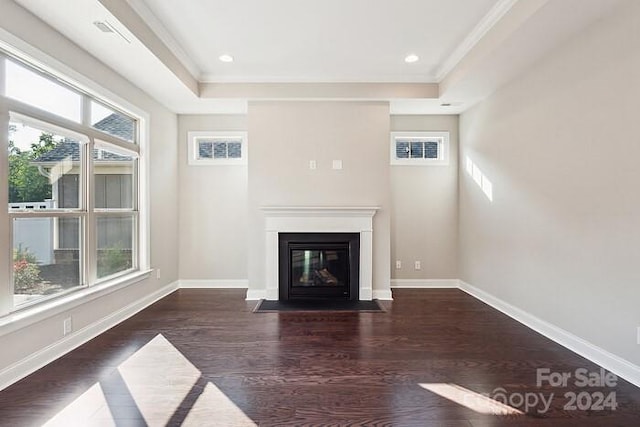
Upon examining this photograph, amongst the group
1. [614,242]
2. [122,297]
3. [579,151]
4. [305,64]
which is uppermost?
[305,64]

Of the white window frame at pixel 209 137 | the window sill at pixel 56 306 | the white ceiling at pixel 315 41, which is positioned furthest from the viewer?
the white window frame at pixel 209 137

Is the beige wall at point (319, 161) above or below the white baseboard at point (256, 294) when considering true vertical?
above

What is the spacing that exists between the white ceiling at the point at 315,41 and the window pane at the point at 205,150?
0.76 metres

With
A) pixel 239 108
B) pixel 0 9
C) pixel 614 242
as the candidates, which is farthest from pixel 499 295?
pixel 0 9

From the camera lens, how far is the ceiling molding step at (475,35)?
2.79m

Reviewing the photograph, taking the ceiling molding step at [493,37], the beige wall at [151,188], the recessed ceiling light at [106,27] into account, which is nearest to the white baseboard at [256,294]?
the beige wall at [151,188]

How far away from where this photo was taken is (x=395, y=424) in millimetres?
1874

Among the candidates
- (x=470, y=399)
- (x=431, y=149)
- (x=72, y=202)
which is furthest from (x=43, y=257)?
(x=431, y=149)

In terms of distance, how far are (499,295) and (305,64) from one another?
12.0 feet

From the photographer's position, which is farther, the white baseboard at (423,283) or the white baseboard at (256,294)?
the white baseboard at (423,283)

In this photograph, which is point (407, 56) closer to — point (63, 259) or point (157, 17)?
point (157, 17)

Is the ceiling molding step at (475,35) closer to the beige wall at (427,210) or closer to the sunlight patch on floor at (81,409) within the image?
the beige wall at (427,210)

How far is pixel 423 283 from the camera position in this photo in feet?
16.7

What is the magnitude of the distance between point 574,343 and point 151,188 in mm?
4855
